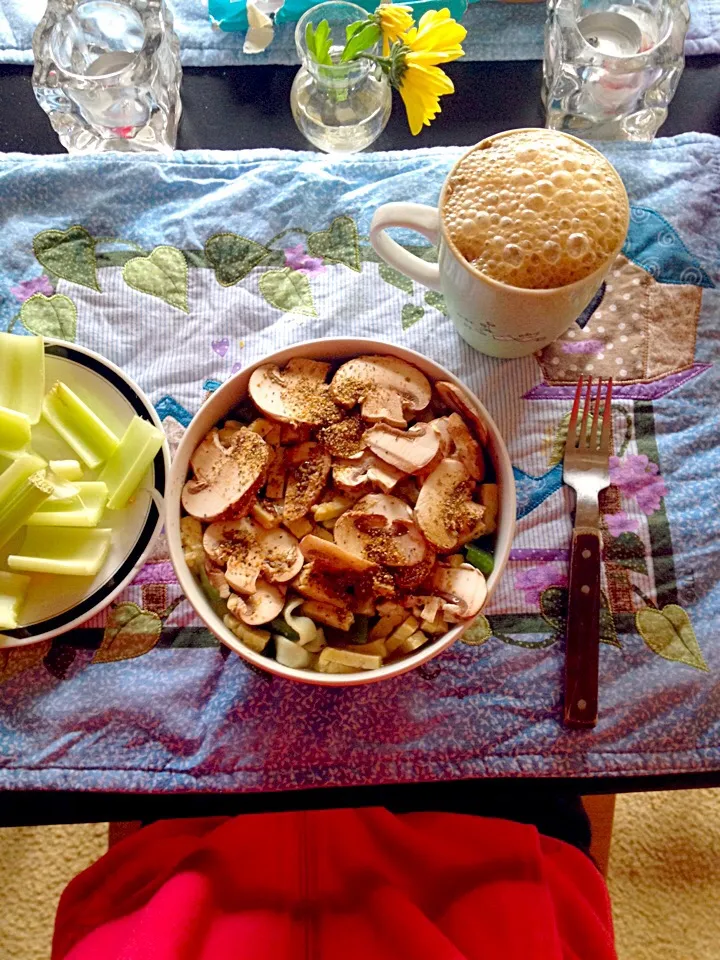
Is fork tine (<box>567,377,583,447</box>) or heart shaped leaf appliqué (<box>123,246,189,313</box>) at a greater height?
heart shaped leaf appliqué (<box>123,246,189,313</box>)

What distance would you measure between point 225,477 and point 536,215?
1.03 feet

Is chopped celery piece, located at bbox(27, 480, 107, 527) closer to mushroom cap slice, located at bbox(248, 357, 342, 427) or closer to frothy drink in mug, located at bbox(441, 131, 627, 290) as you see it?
mushroom cap slice, located at bbox(248, 357, 342, 427)

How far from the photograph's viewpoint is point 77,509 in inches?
26.3

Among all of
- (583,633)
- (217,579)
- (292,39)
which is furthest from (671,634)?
(292,39)

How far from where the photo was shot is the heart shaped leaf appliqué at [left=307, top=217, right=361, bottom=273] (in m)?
0.80

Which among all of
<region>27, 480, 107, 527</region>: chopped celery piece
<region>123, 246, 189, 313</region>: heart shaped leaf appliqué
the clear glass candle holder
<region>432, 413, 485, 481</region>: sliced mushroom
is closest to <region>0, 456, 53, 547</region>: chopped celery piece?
<region>27, 480, 107, 527</region>: chopped celery piece

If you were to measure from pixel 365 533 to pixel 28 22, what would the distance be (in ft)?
2.41

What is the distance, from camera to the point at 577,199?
59 centimetres

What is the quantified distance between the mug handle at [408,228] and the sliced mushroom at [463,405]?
0.39 ft

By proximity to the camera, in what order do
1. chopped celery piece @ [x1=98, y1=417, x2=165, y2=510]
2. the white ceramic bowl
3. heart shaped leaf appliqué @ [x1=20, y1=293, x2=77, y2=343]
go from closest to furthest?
1. the white ceramic bowl
2. chopped celery piece @ [x1=98, y1=417, x2=165, y2=510]
3. heart shaped leaf appliqué @ [x1=20, y1=293, x2=77, y2=343]

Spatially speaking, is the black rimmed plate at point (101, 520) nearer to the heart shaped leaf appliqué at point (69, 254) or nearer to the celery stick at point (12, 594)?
the celery stick at point (12, 594)

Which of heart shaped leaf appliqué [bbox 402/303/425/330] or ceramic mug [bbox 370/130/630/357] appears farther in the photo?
heart shaped leaf appliqué [bbox 402/303/425/330]

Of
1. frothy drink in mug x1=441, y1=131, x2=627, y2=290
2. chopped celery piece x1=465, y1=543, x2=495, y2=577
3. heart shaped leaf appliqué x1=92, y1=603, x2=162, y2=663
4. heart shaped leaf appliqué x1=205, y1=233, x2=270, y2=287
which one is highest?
frothy drink in mug x1=441, y1=131, x2=627, y2=290

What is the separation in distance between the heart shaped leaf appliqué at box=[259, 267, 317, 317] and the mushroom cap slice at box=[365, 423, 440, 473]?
211 mm
